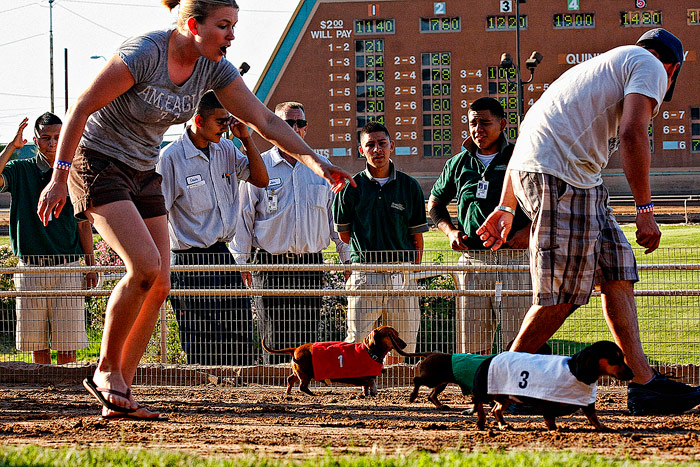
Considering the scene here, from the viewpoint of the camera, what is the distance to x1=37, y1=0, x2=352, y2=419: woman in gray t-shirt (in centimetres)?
419

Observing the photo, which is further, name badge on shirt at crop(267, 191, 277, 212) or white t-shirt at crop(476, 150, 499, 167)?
name badge on shirt at crop(267, 191, 277, 212)

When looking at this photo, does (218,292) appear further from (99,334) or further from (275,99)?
(275,99)

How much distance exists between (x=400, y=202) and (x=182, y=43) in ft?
10.0

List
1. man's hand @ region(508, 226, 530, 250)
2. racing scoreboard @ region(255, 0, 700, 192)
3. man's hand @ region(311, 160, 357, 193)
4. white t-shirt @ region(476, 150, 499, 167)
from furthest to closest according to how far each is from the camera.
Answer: racing scoreboard @ region(255, 0, 700, 192) → white t-shirt @ region(476, 150, 499, 167) → man's hand @ region(508, 226, 530, 250) → man's hand @ region(311, 160, 357, 193)

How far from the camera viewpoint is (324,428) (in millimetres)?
4531

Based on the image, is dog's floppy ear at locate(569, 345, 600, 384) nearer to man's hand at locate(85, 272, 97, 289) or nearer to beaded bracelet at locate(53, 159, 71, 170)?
beaded bracelet at locate(53, 159, 71, 170)

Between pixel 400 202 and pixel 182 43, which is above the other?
pixel 182 43

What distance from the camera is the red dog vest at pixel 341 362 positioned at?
5.78 meters

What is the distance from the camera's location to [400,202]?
7055 millimetres

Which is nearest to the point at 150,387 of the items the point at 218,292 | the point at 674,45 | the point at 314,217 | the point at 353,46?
the point at 218,292

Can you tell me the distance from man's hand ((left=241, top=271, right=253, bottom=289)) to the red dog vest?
4.75 ft

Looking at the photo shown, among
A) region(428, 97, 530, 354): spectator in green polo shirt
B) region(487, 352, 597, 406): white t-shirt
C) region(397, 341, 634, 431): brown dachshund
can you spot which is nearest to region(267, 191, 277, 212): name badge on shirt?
region(428, 97, 530, 354): spectator in green polo shirt

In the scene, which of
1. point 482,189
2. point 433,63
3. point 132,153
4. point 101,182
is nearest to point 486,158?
point 482,189

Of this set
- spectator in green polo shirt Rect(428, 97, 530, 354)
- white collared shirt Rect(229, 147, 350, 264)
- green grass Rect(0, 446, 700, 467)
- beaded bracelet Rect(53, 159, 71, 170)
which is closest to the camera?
green grass Rect(0, 446, 700, 467)
